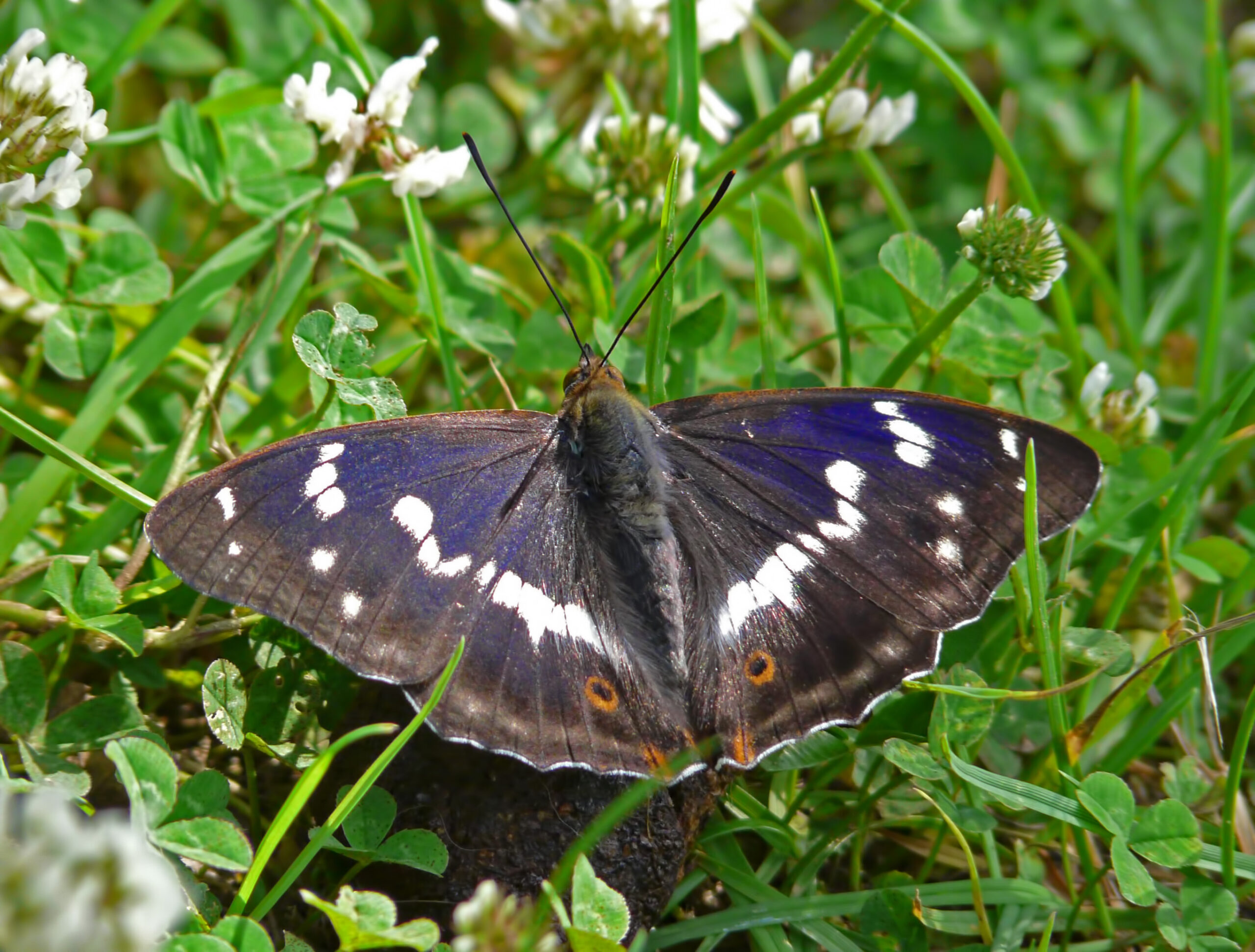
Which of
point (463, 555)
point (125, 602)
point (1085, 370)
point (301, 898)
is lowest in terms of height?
point (301, 898)

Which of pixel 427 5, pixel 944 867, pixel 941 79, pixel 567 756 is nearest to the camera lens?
pixel 567 756

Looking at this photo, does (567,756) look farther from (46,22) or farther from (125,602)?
(46,22)

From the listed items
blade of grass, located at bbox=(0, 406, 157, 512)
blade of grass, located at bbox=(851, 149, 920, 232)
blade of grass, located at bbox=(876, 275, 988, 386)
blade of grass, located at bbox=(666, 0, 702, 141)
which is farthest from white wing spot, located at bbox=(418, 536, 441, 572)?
blade of grass, located at bbox=(851, 149, 920, 232)

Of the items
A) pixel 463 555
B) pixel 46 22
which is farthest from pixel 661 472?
pixel 46 22

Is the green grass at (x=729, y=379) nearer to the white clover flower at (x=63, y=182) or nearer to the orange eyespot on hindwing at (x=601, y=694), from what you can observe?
the orange eyespot on hindwing at (x=601, y=694)

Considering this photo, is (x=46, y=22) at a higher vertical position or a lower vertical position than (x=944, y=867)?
higher

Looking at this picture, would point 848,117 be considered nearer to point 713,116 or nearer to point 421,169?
point 713,116
